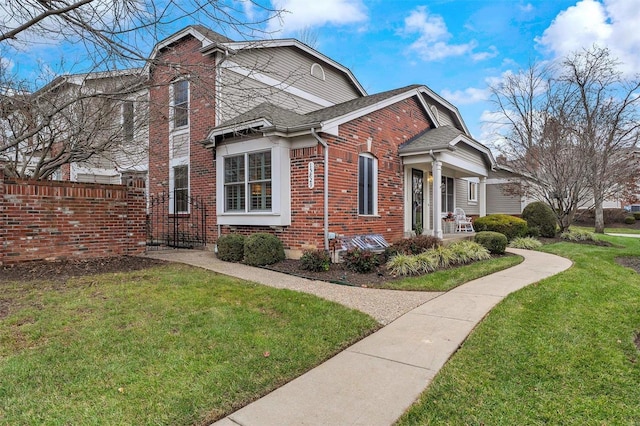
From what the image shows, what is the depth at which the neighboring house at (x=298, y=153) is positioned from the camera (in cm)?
904

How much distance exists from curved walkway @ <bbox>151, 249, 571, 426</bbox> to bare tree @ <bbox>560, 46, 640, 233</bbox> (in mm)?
13113

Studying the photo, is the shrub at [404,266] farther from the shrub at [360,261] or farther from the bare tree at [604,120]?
the bare tree at [604,120]

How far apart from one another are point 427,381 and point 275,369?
4.42ft

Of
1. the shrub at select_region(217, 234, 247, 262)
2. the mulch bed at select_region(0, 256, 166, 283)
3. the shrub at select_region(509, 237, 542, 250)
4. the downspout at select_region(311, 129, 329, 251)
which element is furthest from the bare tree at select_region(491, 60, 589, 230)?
the mulch bed at select_region(0, 256, 166, 283)

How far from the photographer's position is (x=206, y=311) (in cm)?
488

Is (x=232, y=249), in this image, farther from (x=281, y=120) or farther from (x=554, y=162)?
(x=554, y=162)

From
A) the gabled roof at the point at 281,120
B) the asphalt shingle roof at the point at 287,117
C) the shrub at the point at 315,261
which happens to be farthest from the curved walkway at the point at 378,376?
the asphalt shingle roof at the point at 287,117

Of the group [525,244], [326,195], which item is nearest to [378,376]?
Answer: [326,195]

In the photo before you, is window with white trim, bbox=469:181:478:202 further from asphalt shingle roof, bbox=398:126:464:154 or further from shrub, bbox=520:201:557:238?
asphalt shingle roof, bbox=398:126:464:154

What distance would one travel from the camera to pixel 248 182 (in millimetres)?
10000

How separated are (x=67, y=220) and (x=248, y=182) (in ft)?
13.7

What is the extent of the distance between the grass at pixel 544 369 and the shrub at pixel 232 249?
6091mm

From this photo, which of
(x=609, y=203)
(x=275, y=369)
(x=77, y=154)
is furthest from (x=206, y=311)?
(x=609, y=203)

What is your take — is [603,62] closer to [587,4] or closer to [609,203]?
[587,4]
